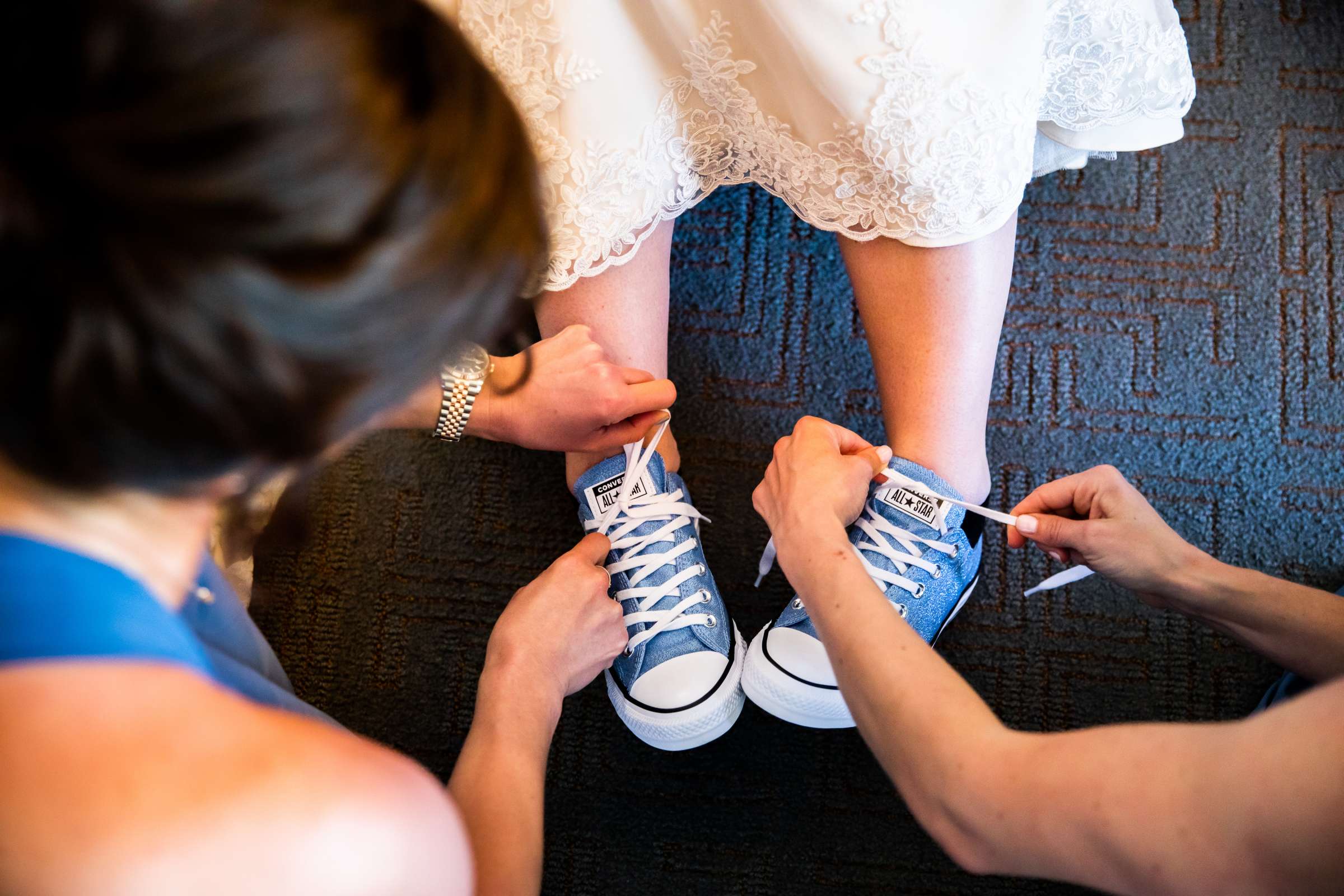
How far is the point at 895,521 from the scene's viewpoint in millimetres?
916

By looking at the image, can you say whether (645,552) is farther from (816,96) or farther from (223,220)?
(223,220)

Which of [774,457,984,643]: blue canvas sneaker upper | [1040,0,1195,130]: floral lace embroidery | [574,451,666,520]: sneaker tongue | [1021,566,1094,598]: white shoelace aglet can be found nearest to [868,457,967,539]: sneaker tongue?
[774,457,984,643]: blue canvas sneaker upper

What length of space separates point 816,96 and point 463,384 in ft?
1.36

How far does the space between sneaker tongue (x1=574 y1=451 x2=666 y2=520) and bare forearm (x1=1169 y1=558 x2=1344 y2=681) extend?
19.4 inches

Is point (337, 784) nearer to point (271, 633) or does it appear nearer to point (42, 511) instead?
point (42, 511)

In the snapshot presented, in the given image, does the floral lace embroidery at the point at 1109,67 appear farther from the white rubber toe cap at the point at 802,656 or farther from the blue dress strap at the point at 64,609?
the blue dress strap at the point at 64,609

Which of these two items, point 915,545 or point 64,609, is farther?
point 915,545

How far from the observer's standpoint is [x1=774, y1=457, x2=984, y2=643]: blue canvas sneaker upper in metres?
0.90

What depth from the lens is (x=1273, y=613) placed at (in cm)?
76

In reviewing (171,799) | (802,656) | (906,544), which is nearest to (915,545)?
(906,544)

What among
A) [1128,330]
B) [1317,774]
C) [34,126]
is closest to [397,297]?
[34,126]

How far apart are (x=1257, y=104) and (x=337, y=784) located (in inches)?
51.3

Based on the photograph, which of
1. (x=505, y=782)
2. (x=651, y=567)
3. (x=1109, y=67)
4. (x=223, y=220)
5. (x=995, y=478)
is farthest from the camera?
(x=995, y=478)

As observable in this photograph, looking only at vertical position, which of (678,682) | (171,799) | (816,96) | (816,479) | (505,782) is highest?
(816,96)
